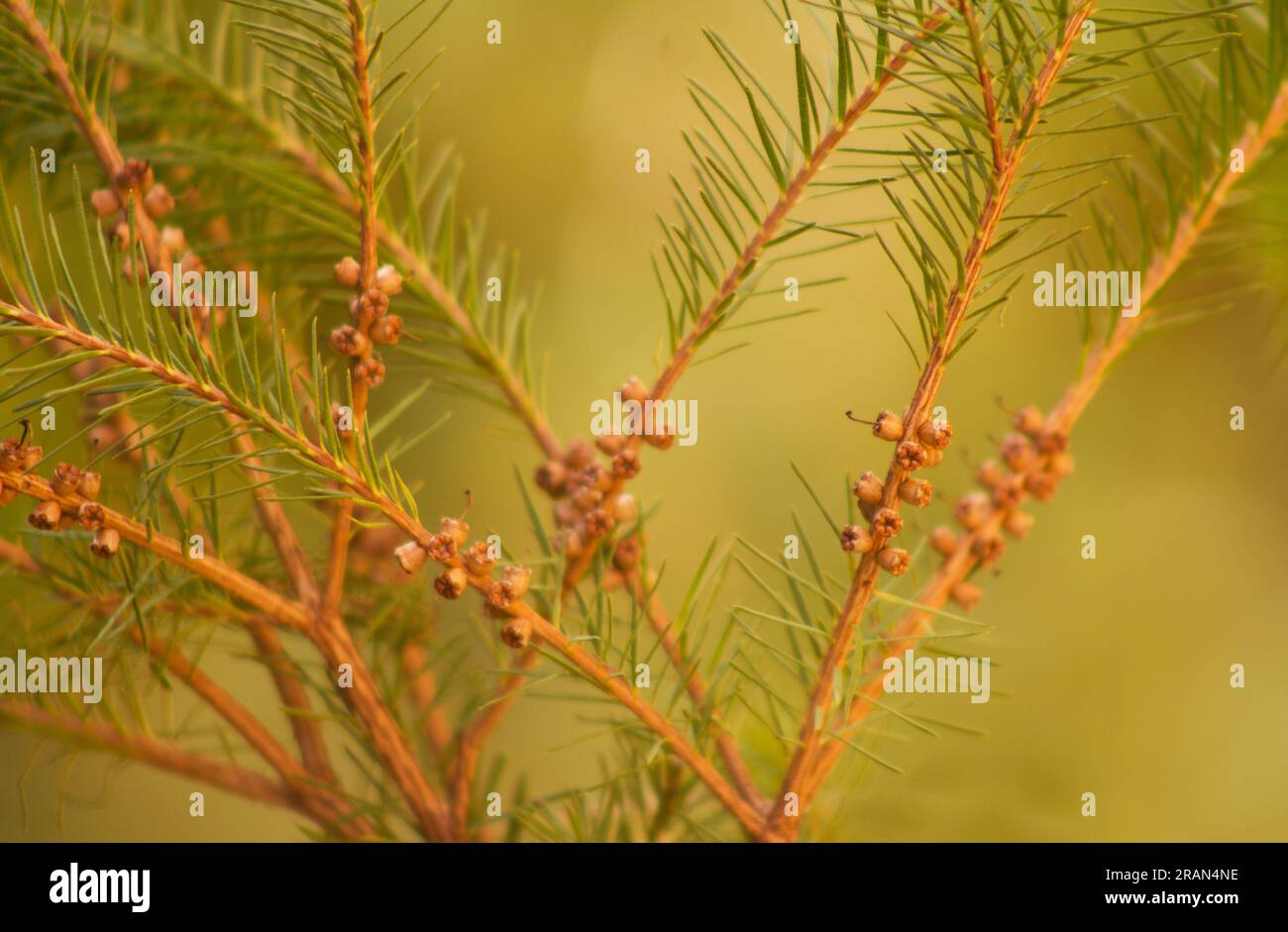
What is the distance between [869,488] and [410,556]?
0.33 ft

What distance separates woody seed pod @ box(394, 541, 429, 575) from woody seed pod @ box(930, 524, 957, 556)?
0.15 metres

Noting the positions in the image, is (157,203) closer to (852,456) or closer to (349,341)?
(349,341)

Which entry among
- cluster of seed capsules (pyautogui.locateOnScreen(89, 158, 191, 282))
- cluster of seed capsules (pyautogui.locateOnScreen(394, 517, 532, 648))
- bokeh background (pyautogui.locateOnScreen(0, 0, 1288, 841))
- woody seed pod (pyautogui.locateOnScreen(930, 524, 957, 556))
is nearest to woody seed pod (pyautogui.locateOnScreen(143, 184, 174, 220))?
cluster of seed capsules (pyautogui.locateOnScreen(89, 158, 191, 282))

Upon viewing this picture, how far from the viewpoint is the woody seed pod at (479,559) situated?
0.23m

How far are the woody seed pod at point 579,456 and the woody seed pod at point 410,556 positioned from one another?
0.26 feet

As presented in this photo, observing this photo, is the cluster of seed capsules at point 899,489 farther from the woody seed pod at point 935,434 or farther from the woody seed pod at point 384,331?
the woody seed pod at point 384,331

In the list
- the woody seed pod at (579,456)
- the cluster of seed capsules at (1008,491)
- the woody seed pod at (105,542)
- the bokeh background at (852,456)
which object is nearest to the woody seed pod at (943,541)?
the cluster of seed capsules at (1008,491)

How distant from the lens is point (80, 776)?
32.6 inches

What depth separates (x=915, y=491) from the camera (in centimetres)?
23

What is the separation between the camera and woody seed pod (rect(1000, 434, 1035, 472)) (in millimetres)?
298

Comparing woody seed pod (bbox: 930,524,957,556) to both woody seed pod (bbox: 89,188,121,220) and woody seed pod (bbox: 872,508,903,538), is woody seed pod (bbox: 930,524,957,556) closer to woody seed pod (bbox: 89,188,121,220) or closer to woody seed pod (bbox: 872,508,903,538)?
woody seed pod (bbox: 872,508,903,538)
